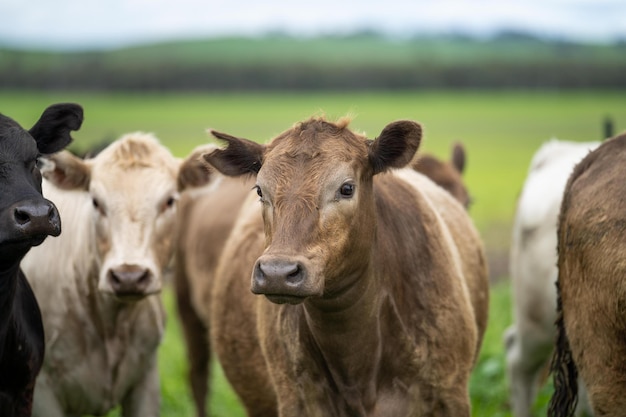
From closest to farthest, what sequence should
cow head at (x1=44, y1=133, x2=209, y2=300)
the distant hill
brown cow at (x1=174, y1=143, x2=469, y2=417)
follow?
cow head at (x1=44, y1=133, x2=209, y2=300)
brown cow at (x1=174, y1=143, x2=469, y2=417)
the distant hill

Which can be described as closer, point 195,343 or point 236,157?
point 236,157

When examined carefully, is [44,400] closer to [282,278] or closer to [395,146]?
[282,278]

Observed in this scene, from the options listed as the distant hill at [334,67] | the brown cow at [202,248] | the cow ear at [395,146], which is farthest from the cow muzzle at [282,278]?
the distant hill at [334,67]

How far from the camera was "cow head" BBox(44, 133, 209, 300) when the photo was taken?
19.2ft

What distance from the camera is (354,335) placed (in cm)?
499

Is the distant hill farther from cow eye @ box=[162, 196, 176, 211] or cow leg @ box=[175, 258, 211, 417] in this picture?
cow eye @ box=[162, 196, 176, 211]

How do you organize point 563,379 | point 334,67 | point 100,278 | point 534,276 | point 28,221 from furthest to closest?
point 334,67
point 534,276
point 100,278
point 563,379
point 28,221

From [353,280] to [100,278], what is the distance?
187 centimetres

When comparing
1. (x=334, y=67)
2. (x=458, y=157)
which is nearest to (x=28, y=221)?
(x=458, y=157)

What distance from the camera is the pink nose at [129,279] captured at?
19.0 ft

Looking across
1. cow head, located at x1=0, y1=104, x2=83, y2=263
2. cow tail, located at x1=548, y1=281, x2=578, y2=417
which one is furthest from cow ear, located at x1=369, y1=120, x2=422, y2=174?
cow head, located at x1=0, y1=104, x2=83, y2=263

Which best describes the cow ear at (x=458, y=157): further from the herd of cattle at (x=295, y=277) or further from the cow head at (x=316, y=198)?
the cow head at (x=316, y=198)

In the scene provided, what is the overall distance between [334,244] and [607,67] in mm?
40298

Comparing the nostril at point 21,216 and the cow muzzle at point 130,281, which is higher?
the nostril at point 21,216
